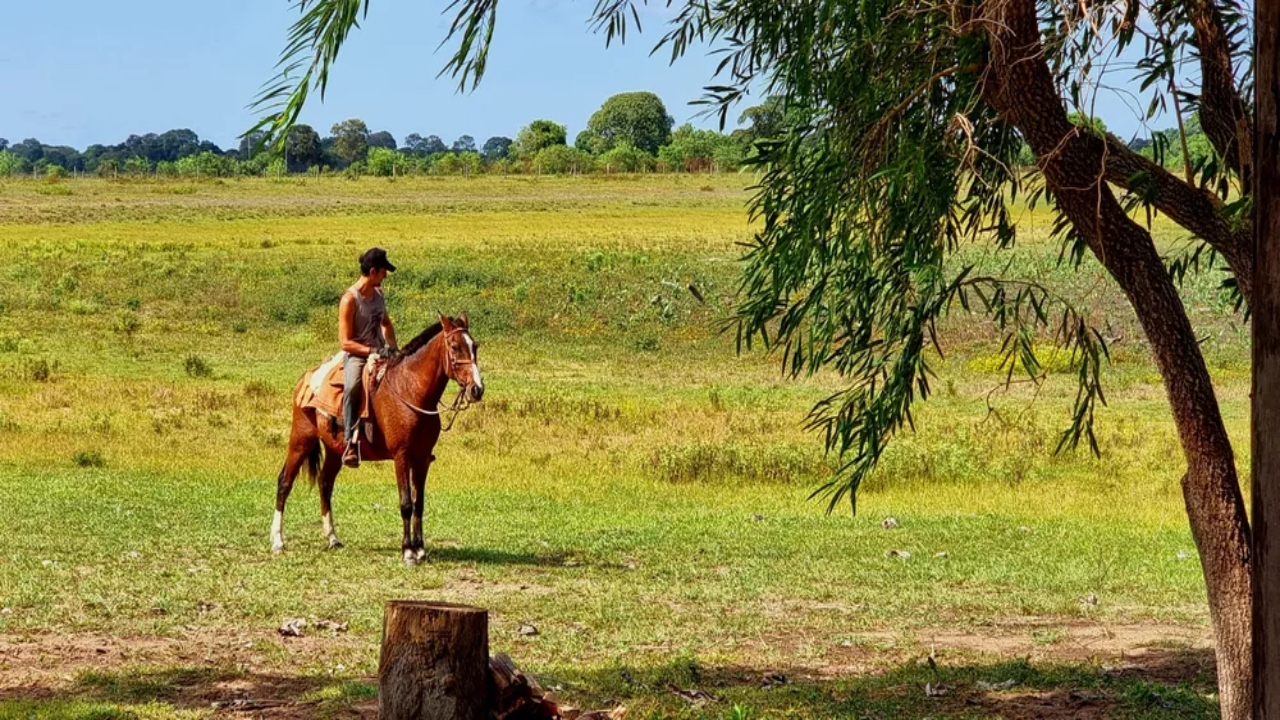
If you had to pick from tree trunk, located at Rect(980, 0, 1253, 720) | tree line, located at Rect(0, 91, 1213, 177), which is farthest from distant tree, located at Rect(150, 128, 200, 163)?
tree trunk, located at Rect(980, 0, 1253, 720)

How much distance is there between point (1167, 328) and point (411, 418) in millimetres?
8508

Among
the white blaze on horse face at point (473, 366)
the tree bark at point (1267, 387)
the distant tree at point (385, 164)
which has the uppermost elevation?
the distant tree at point (385, 164)

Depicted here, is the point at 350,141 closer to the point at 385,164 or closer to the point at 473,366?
the point at 385,164

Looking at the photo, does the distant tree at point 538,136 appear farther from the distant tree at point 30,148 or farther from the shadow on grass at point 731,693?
the shadow on grass at point 731,693

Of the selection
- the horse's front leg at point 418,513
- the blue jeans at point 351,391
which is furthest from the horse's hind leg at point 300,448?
the horse's front leg at point 418,513

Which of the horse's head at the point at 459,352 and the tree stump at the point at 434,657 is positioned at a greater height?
the horse's head at the point at 459,352

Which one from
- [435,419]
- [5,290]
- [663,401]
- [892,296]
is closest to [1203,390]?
[892,296]

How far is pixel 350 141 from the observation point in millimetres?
163500

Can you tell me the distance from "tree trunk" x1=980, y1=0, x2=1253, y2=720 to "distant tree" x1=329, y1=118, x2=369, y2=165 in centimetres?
13960

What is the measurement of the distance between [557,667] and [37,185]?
89.8m

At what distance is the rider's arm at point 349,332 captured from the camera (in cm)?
1417

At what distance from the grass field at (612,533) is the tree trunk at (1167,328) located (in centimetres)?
53

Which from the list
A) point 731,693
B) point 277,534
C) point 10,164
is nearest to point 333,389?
point 277,534

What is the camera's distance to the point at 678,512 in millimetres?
18219
